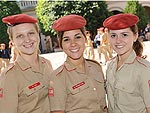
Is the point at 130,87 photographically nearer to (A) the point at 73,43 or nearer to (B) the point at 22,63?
(A) the point at 73,43

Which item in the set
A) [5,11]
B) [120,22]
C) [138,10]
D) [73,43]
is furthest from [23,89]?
[5,11]

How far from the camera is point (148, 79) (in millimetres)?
2254

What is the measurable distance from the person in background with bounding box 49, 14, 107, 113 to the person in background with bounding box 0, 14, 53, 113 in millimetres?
124

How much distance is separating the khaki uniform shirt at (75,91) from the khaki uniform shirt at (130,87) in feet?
0.37

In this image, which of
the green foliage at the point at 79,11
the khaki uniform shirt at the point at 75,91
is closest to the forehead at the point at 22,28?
the khaki uniform shirt at the point at 75,91

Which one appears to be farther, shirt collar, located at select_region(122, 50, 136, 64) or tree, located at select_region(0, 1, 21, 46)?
tree, located at select_region(0, 1, 21, 46)

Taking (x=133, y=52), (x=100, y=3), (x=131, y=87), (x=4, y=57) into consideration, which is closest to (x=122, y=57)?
(x=133, y=52)

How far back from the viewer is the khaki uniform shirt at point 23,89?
2281mm

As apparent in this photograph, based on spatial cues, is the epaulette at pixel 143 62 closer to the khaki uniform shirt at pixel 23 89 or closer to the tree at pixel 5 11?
the khaki uniform shirt at pixel 23 89

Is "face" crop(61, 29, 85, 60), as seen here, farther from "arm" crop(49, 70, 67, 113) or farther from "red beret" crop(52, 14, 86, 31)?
"arm" crop(49, 70, 67, 113)

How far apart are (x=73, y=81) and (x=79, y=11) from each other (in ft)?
70.9

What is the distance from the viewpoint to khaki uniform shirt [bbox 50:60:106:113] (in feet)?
7.67

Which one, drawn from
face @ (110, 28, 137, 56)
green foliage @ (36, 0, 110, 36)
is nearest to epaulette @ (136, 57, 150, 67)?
face @ (110, 28, 137, 56)

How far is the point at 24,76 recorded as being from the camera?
2395 mm
